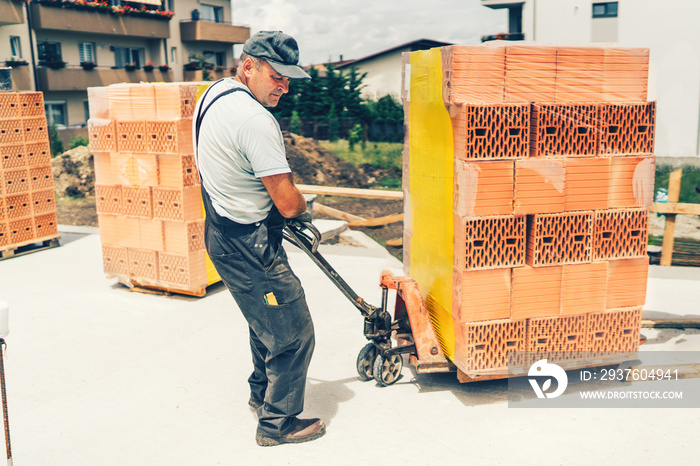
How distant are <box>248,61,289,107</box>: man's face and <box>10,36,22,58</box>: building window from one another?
2804 centimetres

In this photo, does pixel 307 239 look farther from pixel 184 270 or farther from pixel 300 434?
pixel 184 270

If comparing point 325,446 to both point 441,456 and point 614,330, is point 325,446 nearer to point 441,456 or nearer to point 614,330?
point 441,456

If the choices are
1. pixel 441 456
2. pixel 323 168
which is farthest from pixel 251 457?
pixel 323 168

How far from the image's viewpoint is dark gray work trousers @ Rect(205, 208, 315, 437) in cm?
390

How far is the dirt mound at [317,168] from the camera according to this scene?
801 inches

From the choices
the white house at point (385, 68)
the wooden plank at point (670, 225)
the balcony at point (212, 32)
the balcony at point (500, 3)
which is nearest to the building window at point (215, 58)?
the balcony at point (212, 32)

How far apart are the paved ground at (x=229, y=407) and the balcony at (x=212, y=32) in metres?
33.4

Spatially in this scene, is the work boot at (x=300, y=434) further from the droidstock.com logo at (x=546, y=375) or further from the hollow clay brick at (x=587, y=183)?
the hollow clay brick at (x=587, y=183)

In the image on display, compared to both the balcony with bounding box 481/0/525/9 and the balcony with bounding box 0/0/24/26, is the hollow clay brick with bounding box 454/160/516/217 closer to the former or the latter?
the balcony with bounding box 0/0/24/26

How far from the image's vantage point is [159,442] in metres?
4.20

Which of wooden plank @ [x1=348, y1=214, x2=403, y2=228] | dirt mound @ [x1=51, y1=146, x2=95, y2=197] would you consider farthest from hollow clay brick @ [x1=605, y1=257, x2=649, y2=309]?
dirt mound @ [x1=51, y1=146, x2=95, y2=197]

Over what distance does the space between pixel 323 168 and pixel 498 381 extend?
16.6 m

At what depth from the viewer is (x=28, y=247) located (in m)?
10.2

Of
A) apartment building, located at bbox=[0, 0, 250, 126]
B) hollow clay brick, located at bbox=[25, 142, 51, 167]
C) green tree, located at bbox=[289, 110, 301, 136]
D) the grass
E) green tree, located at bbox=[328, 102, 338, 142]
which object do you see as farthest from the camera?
green tree, located at bbox=[328, 102, 338, 142]
